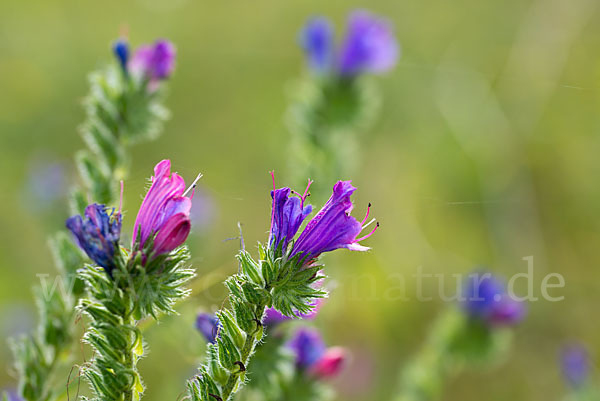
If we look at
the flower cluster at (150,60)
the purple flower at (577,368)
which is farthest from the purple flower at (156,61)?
the purple flower at (577,368)

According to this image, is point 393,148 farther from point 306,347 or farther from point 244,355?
point 244,355

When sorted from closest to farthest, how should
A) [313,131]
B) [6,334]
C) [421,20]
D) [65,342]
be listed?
[65,342] < [313,131] < [6,334] < [421,20]

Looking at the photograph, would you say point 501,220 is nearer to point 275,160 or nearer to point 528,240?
point 528,240

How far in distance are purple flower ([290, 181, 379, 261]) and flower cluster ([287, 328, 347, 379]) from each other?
0.76m

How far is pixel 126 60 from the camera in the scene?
2078mm

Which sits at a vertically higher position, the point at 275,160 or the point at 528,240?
the point at 275,160

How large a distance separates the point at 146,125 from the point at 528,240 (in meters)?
3.46

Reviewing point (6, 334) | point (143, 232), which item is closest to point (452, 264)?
point (6, 334)

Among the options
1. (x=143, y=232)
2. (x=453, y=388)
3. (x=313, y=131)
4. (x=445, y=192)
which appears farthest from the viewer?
(x=445, y=192)

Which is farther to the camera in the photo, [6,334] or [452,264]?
[452,264]

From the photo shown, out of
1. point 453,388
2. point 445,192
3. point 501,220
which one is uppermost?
point 445,192

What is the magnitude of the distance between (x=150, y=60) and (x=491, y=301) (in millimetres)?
1784

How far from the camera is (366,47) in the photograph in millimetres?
3637

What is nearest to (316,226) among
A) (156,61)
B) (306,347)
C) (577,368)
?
(306,347)
